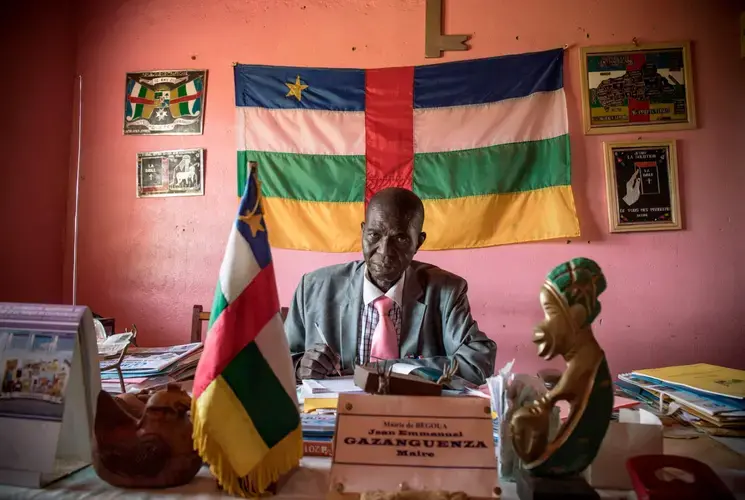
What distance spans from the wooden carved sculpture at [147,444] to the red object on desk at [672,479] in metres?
0.61

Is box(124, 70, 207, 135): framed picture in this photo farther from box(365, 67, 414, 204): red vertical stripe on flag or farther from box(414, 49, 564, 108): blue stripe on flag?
box(414, 49, 564, 108): blue stripe on flag

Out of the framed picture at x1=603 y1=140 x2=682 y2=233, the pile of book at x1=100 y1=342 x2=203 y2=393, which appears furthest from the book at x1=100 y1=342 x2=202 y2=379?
the framed picture at x1=603 y1=140 x2=682 y2=233

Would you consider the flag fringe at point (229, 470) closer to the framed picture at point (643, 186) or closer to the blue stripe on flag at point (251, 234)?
the blue stripe on flag at point (251, 234)

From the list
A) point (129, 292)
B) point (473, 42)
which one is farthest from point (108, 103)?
point (473, 42)

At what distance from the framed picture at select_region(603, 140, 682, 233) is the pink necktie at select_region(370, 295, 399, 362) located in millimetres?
1339

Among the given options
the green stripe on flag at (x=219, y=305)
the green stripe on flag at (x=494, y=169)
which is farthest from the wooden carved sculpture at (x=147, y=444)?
the green stripe on flag at (x=494, y=169)

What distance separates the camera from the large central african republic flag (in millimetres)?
2396

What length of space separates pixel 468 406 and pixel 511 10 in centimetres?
235

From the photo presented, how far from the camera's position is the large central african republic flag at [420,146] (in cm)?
240

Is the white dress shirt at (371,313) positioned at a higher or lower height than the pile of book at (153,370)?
higher

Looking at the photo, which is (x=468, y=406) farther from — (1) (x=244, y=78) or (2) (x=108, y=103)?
(2) (x=108, y=103)

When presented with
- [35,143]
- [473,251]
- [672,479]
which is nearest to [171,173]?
[35,143]

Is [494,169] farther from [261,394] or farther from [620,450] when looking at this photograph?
[261,394]

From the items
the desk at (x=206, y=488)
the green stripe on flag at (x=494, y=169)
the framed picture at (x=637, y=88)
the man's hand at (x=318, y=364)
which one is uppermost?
the framed picture at (x=637, y=88)
